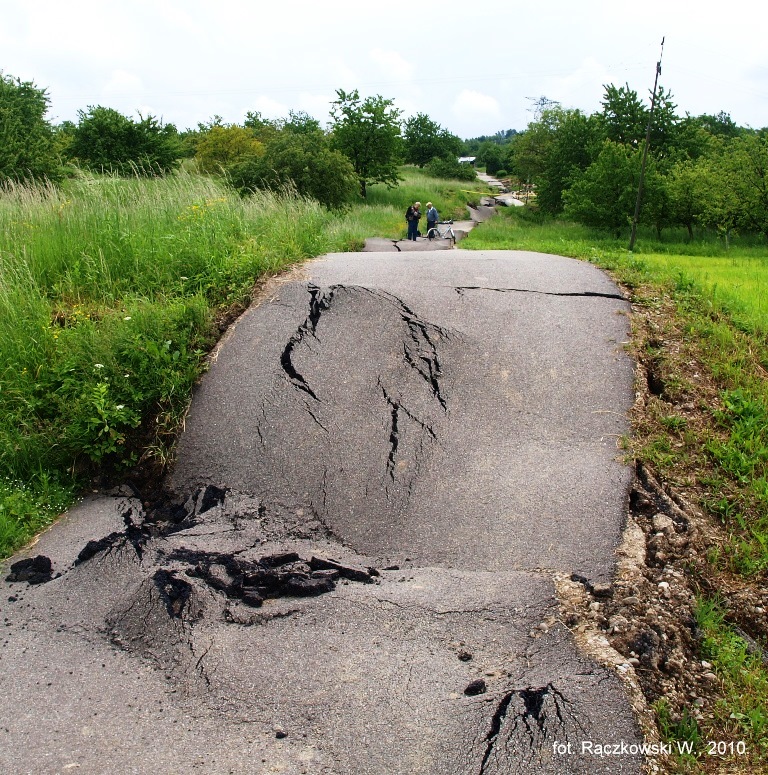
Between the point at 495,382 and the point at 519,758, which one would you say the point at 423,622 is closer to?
the point at 519,758

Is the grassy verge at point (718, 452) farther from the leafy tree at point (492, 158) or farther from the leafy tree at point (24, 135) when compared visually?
the leafy tree at point (492, 158)

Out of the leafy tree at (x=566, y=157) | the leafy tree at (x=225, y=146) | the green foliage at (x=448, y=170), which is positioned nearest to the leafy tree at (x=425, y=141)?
the green foliage at (x=448, y=170)

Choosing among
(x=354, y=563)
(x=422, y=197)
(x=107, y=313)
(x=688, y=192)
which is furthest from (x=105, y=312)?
(x=422, y=197)

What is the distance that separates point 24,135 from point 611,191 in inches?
917

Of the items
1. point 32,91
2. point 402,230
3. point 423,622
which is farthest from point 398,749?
point 32,91

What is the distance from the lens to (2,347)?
628 cm

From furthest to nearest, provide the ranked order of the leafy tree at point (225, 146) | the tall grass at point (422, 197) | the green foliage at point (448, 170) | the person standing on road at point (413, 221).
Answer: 1. the green foliage at point (448, 170)
2. the tall grass at point (422, 197)
3. the leafy tree at point (225, 146)
4. the person standing on road at point (413, 221)

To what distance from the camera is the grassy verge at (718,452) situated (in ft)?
10.3

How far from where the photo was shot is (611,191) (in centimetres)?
2919

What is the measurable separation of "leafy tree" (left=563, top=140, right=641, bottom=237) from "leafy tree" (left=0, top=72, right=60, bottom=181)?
21.7 metres

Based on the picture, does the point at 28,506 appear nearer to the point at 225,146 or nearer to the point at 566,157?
the point at 225,146

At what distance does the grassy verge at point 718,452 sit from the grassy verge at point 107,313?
4155mm

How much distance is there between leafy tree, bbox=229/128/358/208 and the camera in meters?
22.4

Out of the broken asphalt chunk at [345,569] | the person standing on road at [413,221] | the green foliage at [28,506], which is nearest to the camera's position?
the broken asphalt chunk at [345,569]
